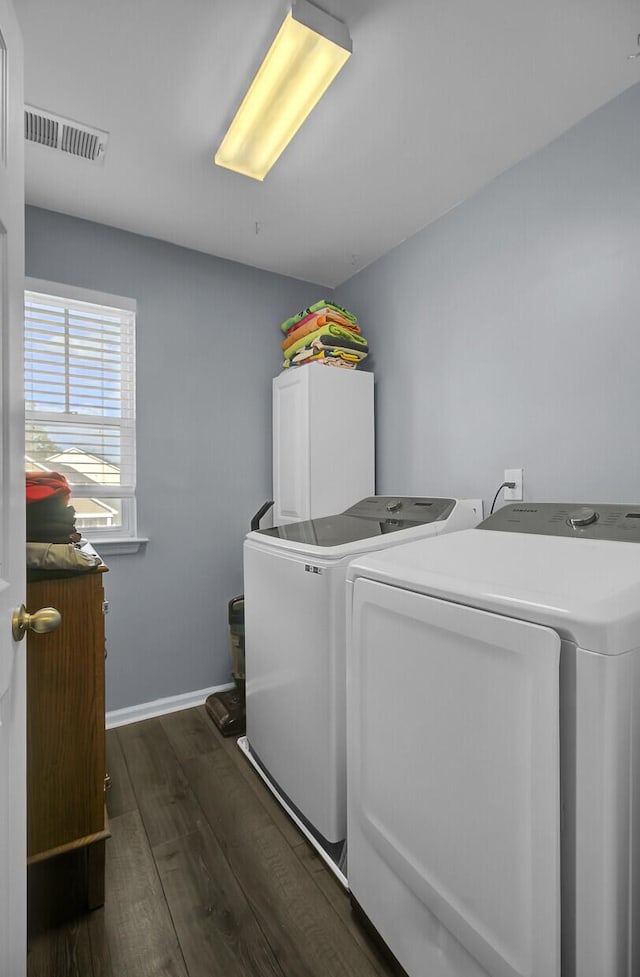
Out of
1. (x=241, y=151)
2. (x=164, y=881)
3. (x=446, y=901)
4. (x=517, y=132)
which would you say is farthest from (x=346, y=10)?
(x=164, y=881)

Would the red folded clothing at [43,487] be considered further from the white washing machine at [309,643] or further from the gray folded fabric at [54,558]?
the white washing machine at [309,643]

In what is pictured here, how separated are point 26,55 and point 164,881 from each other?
2535 mm

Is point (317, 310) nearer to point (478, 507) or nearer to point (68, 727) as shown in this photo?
point (478, 507)

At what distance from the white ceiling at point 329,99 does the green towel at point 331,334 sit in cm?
48

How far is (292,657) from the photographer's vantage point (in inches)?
62.9

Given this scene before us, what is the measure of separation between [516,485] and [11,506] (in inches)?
67.1

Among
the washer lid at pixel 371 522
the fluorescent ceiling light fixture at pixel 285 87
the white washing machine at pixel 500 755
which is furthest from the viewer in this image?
the washer lid at pixel 371 522

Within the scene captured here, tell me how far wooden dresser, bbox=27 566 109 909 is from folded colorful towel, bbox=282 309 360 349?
1.78 meters

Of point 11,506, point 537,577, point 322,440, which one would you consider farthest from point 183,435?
point 537,577

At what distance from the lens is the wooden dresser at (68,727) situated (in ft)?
4.00

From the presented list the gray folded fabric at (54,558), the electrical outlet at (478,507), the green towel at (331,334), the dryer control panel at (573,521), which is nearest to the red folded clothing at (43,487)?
the gray folded fabric at (54,558)

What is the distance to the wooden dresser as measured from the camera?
48.1 inches

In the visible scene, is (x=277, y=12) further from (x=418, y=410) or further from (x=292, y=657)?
(x=292, y=657)

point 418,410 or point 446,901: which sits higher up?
point 418,410
